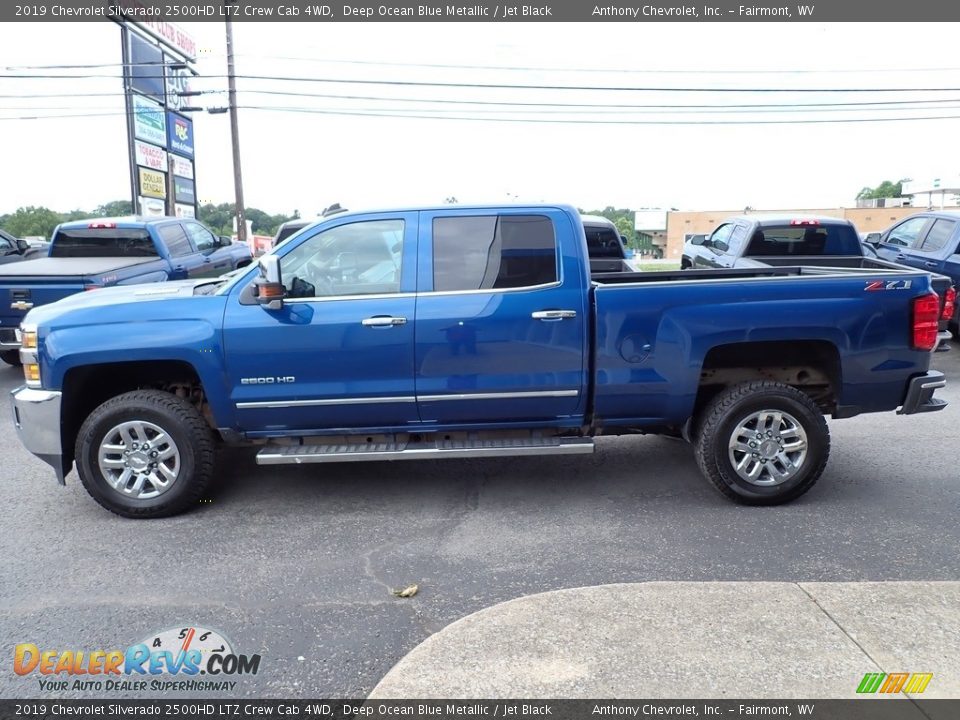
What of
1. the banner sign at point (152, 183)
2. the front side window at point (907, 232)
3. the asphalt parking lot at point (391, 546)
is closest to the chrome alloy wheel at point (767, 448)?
the asphalt parking lot at point (391, 546)

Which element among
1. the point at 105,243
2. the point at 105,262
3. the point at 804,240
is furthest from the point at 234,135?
the point at 804,240

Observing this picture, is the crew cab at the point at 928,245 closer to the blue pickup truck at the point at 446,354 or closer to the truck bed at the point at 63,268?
the blue pickup truck at the point at 446,354

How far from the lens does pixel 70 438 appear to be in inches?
195

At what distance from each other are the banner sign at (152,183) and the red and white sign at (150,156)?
0.21 metres

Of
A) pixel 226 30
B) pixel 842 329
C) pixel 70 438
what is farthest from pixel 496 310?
pixel 226 30

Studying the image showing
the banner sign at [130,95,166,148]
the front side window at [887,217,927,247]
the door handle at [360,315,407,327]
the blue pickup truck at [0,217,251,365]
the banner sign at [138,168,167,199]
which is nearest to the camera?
the door handle at [360,315,407,327]

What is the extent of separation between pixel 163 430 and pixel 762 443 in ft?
12.8

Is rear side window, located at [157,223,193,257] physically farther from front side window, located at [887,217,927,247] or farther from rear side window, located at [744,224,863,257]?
front side window, located at [887,217,927,247]

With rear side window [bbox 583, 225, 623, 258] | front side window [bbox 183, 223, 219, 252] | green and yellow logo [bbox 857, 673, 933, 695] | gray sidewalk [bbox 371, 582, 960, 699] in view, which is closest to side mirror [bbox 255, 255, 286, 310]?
gray sidewalk [bbox 371, 582, 960, 699]

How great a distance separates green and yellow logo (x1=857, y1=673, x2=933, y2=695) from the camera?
297cm

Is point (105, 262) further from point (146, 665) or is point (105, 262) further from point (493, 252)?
point (146, 665)

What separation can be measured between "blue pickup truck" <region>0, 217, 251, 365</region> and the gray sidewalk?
7134 millimetres

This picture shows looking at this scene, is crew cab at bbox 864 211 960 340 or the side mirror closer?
the side mirror

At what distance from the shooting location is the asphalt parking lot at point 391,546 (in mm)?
3547
